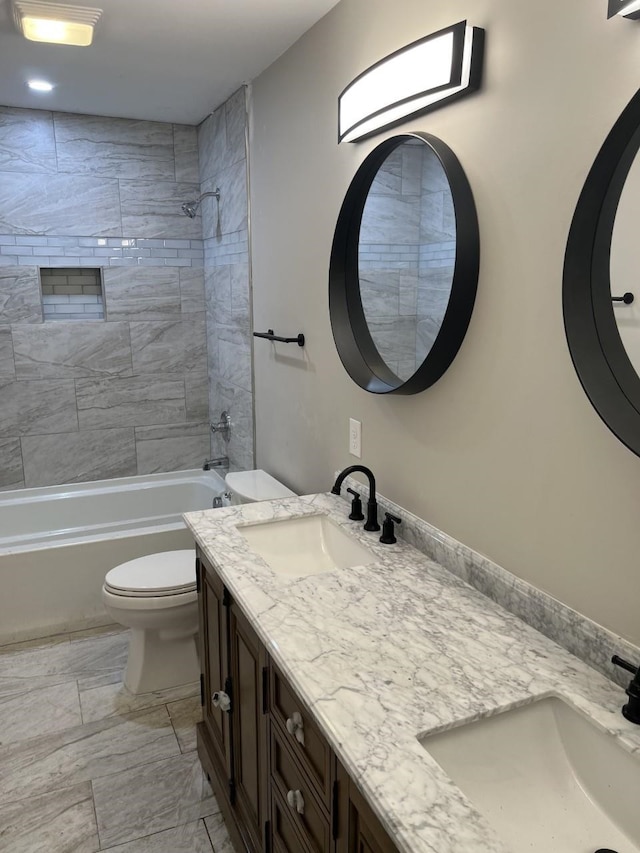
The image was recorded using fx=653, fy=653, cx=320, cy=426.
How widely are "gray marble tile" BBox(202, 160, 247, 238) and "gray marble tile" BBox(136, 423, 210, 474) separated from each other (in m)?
1.21

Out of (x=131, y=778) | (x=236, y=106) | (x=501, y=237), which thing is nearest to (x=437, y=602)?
(x=501, y=237)

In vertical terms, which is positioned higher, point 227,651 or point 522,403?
point 522,403

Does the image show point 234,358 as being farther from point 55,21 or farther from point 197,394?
point 55,21

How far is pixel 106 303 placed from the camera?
380 cm

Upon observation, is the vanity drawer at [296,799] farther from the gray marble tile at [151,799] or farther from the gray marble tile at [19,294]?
the gray marble tile at [19,294]

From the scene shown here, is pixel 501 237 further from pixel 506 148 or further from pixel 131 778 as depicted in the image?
pixel 131 778

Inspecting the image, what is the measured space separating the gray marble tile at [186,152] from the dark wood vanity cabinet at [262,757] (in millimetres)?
2627

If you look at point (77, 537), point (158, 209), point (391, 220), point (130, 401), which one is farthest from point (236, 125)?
point (77, 537)

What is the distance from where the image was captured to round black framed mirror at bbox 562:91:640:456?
1146 millimetres

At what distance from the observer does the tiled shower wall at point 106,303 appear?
356cm

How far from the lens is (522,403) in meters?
1.45

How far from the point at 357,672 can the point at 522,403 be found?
67 centimetres

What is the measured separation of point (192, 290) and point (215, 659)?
2562 millimetres

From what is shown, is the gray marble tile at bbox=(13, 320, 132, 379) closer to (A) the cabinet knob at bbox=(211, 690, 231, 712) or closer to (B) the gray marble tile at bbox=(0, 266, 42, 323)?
(B) the gray marble tile at bbox=(0, 266, 42, 323)
